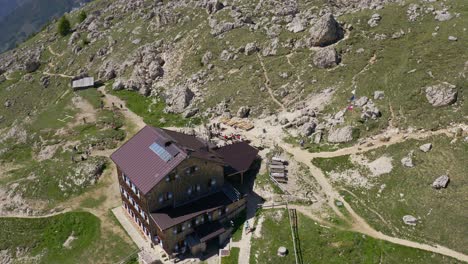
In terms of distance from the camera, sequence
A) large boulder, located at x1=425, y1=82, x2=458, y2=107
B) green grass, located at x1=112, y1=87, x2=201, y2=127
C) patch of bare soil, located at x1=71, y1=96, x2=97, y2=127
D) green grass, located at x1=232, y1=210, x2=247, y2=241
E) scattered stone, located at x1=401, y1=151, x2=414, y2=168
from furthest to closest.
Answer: patch of bare soil, located at x1=71, y1=96, x2=97, y2=127
green grass, located at x1=112, y1=87, x2=201, y2=127
large boulder, located at x1=425, y1=82, x2=458, y2=107
scattered stone, located at x1=401, y1=151, x2=414, y2=168
green grass, located at x1=232, y1=210, x2=247, y2=241

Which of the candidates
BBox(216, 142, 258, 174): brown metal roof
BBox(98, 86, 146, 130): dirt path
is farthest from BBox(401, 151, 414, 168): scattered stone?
BBox(98, 86, 146, 130): dirt path

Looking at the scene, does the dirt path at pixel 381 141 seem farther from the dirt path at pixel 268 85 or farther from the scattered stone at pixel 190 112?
the scattered stone at pixel 190 112

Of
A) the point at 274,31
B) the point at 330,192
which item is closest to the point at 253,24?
the point at 274,31

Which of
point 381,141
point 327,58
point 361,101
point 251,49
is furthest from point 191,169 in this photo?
point 251,49

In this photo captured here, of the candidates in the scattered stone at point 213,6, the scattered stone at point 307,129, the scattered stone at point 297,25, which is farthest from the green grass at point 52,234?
the scattered stone at point 213,6

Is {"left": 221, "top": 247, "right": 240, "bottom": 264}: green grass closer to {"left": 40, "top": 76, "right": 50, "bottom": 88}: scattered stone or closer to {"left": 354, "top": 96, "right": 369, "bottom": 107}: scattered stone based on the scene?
{"left": 354, "top": 96, "right": 369, "bottom": 107}: scattered stone

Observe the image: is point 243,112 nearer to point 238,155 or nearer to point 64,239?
point 238,155
